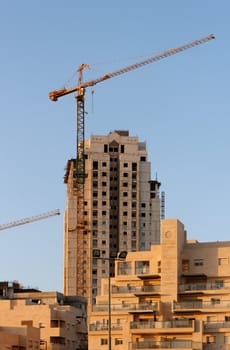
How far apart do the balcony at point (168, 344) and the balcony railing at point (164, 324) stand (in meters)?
1.66

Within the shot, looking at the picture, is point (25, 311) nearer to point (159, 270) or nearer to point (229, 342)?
point (159, 270)

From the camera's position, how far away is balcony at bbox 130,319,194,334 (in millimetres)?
116750

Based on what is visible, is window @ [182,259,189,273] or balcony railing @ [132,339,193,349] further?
window @ [182,259,189,273]

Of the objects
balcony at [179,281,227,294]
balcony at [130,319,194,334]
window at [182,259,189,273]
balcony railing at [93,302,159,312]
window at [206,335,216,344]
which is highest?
window at [182,259,189,273]

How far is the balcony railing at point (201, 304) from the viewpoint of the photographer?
395 ft

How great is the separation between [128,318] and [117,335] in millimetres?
2360

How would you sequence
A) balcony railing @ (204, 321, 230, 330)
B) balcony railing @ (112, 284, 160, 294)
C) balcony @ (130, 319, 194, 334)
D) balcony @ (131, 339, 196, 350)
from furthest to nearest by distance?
balcony railing @ (112, 284, 160, 294)
balcony railing @ (204, 321, 230, 330)
balcony @ (130, 319, 194, 334)
balcony @ (131, 339, 196, 350)

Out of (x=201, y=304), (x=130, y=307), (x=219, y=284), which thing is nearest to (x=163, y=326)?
(x=201, y=304)

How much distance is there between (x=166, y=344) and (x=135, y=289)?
1047 centimetres

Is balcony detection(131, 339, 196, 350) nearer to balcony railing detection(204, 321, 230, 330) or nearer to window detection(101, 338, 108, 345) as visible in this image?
balcony railing detection(204, 321, 230, 330)

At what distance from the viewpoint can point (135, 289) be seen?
125438mm

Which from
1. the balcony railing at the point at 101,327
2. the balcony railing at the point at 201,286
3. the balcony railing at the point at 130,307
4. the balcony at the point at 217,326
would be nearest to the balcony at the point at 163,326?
the balcony railing at the point at 130,307

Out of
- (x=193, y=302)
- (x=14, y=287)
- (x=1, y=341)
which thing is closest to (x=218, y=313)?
(x=193, y=302)

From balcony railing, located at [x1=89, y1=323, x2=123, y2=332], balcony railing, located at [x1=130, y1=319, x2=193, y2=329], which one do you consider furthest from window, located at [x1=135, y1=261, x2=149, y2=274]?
balcony railing, located at [x1=130, y1=319, x2=193, y2=329]
